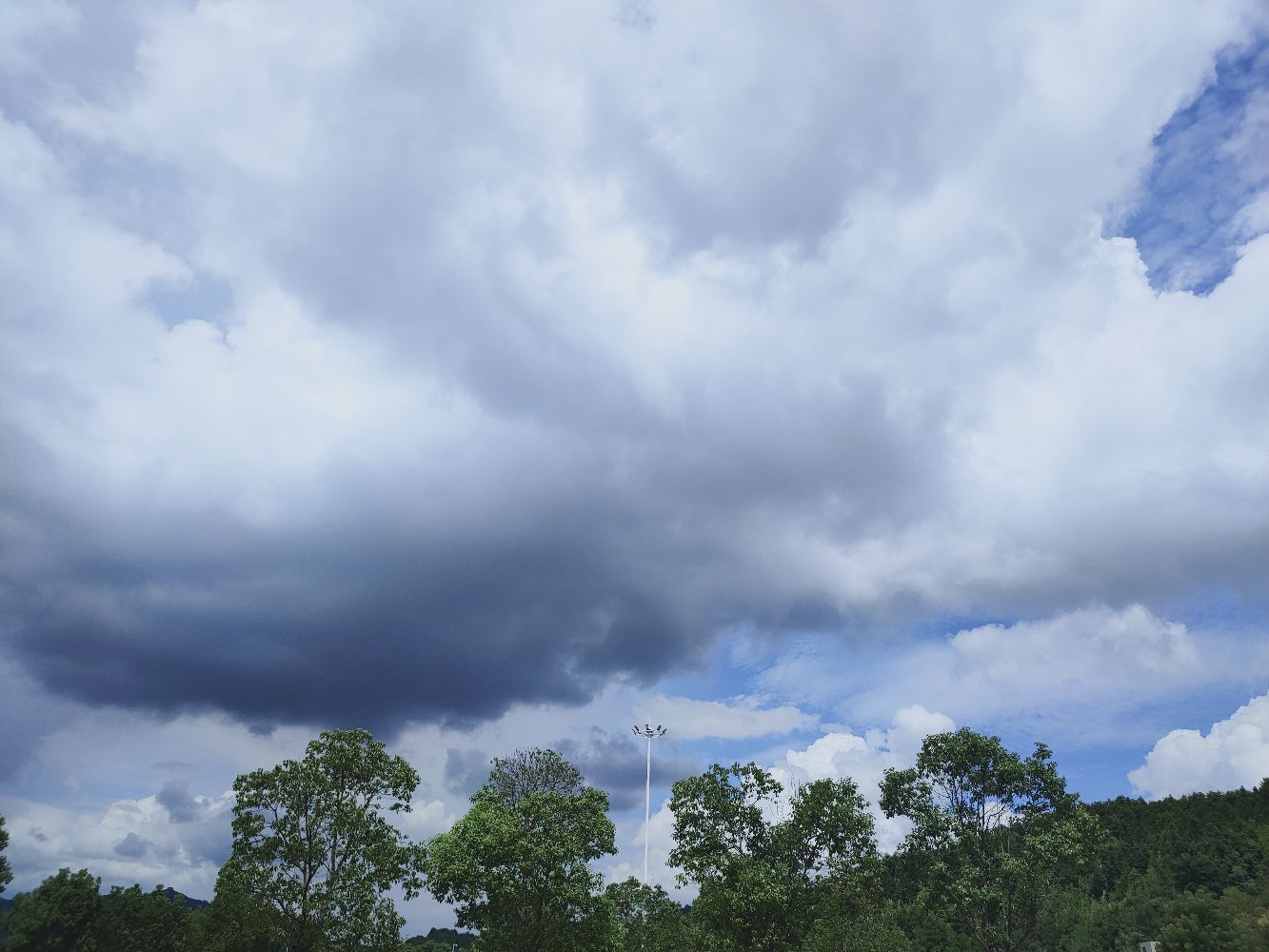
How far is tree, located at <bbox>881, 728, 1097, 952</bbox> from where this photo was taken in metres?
47.6

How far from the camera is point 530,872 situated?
43719mm

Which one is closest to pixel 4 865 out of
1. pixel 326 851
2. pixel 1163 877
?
pixel 326 851

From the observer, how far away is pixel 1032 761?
164 ft

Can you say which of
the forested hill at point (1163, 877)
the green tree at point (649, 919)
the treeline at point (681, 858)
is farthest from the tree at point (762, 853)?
the forested hill at point (1163, 877)

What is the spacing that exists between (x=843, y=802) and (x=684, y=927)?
3246 centimetres

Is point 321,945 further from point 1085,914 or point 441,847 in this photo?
point 1085,914

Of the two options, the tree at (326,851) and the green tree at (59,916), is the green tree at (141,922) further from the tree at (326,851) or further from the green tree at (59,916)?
the tree at (326,851)

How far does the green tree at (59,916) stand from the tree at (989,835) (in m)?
59.8

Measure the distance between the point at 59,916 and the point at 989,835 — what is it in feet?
214

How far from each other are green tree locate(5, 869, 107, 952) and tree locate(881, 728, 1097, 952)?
5980 cm

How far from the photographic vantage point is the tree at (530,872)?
43688 mm

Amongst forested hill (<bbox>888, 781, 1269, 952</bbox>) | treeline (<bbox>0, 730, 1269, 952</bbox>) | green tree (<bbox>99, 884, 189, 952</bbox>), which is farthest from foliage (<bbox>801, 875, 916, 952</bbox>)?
green tree (<bbox>99, 884, 189, 952</bbox>)

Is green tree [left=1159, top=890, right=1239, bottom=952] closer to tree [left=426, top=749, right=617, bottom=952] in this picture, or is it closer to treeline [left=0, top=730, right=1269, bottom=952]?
treeline [left=0, top=730, right=1269, bottom=952]

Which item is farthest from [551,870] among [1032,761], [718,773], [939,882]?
[1032,761]
